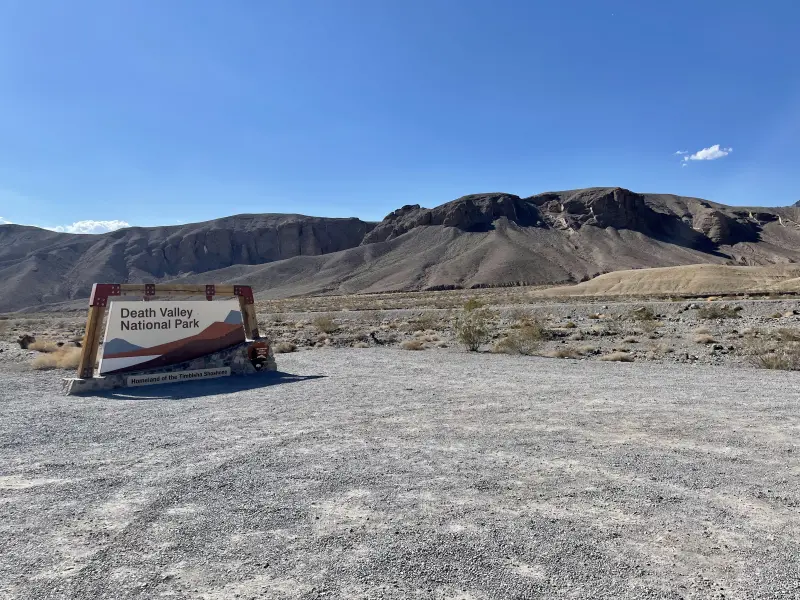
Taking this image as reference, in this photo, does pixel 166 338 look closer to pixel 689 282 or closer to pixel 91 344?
pixel 91 344

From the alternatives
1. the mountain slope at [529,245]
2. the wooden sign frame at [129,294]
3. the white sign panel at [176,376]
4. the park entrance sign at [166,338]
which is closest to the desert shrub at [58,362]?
the wooden sign frame at [129,294]

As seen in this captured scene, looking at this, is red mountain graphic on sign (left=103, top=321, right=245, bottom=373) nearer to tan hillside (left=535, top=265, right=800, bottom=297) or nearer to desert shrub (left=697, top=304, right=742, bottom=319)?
desert shrub (left=697, top=304, right=742, bottom=319)

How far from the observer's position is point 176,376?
10.7 meters

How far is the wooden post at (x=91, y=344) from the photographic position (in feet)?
32.0

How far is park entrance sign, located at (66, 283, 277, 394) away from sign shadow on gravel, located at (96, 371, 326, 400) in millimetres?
342

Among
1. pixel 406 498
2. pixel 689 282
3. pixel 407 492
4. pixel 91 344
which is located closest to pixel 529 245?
pixel 689 282

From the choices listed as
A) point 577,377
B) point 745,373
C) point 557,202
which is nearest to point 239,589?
point 577,377

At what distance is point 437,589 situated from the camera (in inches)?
115

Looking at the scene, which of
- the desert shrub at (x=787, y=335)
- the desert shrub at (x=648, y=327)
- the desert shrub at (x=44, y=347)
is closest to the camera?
the desert shrub at (x=787, y=335)

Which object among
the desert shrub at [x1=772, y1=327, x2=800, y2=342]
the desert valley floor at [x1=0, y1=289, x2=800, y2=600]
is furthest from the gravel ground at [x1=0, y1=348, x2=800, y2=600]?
the desert shrub at [x1=772, y1=327, x2=800, y2=342]

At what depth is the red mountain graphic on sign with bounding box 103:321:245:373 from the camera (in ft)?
34.1

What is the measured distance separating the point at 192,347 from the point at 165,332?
Result: 62 cm

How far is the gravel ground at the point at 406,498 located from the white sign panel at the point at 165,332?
215 centimetres

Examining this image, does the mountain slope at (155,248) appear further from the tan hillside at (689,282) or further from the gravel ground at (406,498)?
the gravel ground at (406,498)
